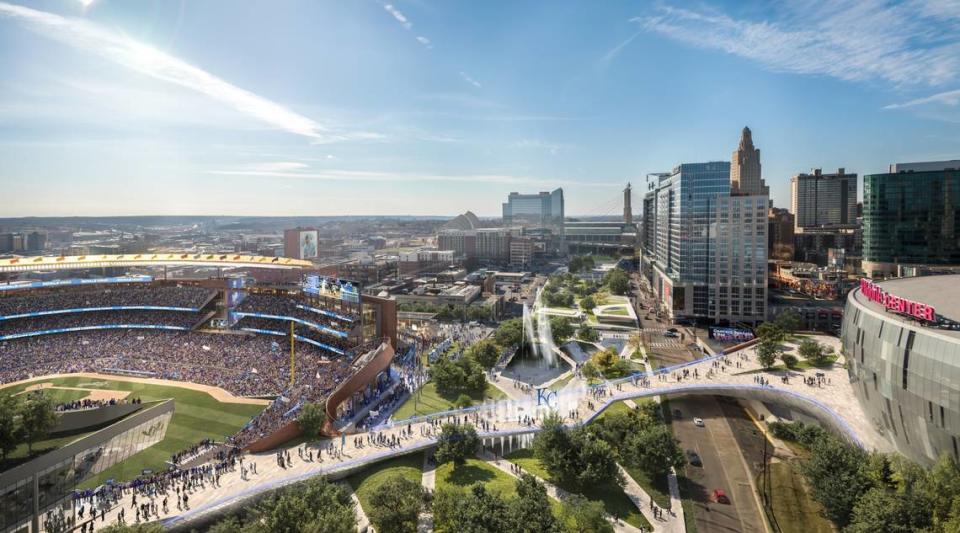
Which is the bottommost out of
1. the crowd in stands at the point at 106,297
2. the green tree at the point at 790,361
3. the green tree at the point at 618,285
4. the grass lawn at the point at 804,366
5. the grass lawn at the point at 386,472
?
the grass lawn at the point at 386,472

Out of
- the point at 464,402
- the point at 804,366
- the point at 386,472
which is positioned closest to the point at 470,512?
the point at 386,472

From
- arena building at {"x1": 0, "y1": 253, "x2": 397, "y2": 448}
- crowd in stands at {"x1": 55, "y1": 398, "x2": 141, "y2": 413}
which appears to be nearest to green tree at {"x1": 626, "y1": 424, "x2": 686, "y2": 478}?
arena building at {"x1": 0, "y1": 253, "x2": 397, "y2": 448}

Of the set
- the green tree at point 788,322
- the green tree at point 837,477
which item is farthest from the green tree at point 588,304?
the green tree at point 837,477

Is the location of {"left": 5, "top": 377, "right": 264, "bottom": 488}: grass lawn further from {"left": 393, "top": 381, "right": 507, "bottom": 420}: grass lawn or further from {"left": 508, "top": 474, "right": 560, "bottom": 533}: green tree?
{"left": 508, "top": 474, "right": 560, "bottom": 533}: green tree

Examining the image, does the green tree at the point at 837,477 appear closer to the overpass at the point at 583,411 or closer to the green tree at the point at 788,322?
the overpass at the point at 583,411

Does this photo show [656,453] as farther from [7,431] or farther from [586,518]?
[7,431]

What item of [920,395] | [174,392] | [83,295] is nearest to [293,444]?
[174,392]

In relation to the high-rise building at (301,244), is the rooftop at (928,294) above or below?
below

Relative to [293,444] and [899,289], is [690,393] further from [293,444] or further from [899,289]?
[293,444]
